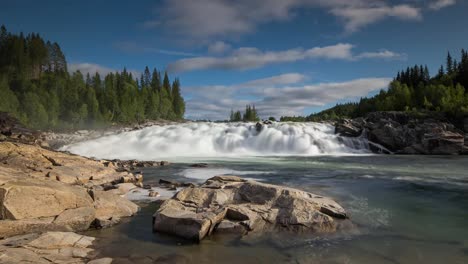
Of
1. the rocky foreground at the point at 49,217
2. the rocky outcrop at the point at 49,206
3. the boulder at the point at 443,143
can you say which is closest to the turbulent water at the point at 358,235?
the rocky foreground at the point at 49,217

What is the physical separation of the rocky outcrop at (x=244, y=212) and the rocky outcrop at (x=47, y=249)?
2160 mm

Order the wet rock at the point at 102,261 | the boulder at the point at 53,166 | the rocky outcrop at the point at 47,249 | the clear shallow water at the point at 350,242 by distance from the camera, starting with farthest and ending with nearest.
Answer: the boulder at the point at 53,166, the clear shallow water at the point at 350,242, the wet rock at the point at 102,261, the rocky outcrop at the point at 47,249

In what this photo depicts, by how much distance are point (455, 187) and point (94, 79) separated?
337ft

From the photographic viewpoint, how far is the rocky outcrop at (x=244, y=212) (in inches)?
336

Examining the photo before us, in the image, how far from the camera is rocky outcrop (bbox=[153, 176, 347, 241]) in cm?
854

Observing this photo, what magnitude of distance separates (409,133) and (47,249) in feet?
174

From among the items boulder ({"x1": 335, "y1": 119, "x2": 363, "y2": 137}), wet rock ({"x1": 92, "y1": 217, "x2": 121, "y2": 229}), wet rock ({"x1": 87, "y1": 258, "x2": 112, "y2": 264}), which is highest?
boulder ({"x1": 335, "y1": 119, "x2": 363, "y2": 137})

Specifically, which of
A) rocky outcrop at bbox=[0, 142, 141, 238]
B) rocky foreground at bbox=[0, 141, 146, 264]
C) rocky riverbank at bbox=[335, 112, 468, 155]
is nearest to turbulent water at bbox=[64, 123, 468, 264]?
rocky foreground at bbox=[0, 141, 146, 264]

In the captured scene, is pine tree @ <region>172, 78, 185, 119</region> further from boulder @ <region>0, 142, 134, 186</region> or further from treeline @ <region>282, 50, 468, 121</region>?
boulder @ <region>0, 142, 134, 186</region>

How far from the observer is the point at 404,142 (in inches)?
1935

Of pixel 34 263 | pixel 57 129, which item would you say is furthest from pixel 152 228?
pixel 57 129

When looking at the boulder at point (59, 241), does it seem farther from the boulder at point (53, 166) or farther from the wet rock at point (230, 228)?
the boulder at point (53, 166)

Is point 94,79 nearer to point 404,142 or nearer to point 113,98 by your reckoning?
point 113,98

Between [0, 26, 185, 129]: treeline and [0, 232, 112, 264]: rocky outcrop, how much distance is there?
2604 inches
